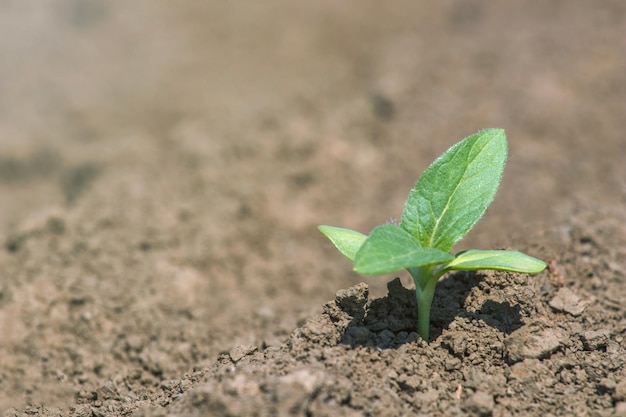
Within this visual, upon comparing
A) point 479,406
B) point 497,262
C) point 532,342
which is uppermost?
point 497,262

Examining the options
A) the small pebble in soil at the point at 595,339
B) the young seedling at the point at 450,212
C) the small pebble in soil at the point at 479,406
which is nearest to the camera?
the small pebble in soil at the point at 479,406

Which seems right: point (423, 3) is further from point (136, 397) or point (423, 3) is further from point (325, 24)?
point (136, 397)

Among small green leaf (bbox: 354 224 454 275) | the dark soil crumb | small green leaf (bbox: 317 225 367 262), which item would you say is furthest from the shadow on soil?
small green leaf (bbox: 354 224 454 275)

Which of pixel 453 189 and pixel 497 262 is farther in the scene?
pixel 453 189

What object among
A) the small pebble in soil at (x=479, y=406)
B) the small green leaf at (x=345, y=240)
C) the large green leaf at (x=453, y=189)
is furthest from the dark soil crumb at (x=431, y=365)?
the large green leaf at (x=453, y=189)

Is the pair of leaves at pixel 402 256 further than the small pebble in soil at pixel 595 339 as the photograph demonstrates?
No

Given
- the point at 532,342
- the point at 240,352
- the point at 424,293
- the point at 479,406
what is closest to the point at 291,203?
the point at 240,352

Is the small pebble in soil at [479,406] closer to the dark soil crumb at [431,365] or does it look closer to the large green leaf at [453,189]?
the dark soil crumb at [431,365]

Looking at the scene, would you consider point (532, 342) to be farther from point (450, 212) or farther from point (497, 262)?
point (450, 212)
